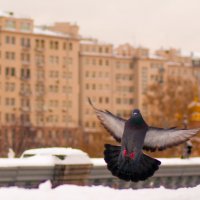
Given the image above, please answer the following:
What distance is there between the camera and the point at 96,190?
11.9m

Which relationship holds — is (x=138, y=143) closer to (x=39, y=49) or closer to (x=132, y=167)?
(x=132, y=167)

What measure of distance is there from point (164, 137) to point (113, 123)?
548 millimetres

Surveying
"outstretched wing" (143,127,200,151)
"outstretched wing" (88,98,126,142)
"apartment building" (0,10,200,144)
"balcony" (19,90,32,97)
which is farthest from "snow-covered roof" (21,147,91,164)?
"balcony" (19,90,32,97)

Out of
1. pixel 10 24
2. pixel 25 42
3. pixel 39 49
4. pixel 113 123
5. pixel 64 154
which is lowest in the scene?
pixel 39 49

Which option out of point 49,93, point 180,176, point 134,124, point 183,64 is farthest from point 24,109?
point 134,124

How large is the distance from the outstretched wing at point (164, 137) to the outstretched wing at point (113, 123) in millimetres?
264

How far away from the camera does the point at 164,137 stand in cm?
737

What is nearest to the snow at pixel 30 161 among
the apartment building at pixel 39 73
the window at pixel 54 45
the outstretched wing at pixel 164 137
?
the outstretched wing at pixel 164 137

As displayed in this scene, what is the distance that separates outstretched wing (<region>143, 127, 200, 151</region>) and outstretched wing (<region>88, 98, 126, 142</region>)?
0.87ft

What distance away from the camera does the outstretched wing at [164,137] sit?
7295 millimetres

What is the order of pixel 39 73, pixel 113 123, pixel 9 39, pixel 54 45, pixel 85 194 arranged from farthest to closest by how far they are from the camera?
1. pixel 54 45
2. pixel 39 73
3. pixel 9 39
4. pixel 85 194
5. pixel 113 123

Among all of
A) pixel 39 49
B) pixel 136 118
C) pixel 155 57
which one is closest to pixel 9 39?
pixel 39 49

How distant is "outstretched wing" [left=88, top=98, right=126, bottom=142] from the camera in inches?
296

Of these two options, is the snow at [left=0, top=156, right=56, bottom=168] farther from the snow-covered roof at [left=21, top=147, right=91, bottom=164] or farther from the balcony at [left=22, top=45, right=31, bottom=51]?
the balcony at [left=22, top=45, right=31, bottom=51]
